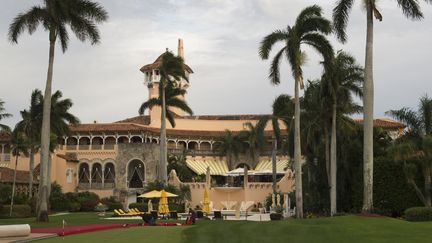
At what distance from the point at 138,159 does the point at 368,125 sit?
48280 mm

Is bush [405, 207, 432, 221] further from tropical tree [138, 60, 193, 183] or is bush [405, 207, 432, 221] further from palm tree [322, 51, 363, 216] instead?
tropical tree [138, 60, 193, 183]

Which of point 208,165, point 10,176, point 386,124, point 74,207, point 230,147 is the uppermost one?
point 386,124

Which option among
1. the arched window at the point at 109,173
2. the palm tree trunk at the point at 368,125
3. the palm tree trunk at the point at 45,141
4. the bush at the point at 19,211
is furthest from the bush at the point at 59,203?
the palm tree trunk at the point at 368,125

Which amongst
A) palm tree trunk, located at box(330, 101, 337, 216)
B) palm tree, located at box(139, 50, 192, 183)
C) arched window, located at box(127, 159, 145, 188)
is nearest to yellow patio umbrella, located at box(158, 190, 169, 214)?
palm tree, located at box(139, 50, 192, 183)

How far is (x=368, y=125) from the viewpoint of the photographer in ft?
99.1

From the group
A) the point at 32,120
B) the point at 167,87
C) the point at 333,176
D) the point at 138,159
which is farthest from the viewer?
the point at 138,159

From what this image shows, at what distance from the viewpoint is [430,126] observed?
118 ft

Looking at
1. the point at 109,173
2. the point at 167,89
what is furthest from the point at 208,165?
the point at 167,89

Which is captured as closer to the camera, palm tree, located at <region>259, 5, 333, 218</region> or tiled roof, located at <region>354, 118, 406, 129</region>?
palm tree, located at <region>259, 5, 333, 218</region>

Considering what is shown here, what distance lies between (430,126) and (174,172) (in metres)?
38.9

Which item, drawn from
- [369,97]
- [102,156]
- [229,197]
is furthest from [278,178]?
[369,97]

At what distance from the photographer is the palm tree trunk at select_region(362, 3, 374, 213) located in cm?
2988

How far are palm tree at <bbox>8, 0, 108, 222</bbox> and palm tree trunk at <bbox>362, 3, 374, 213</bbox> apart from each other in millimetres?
16964

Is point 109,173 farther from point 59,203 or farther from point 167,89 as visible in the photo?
point 167,89
